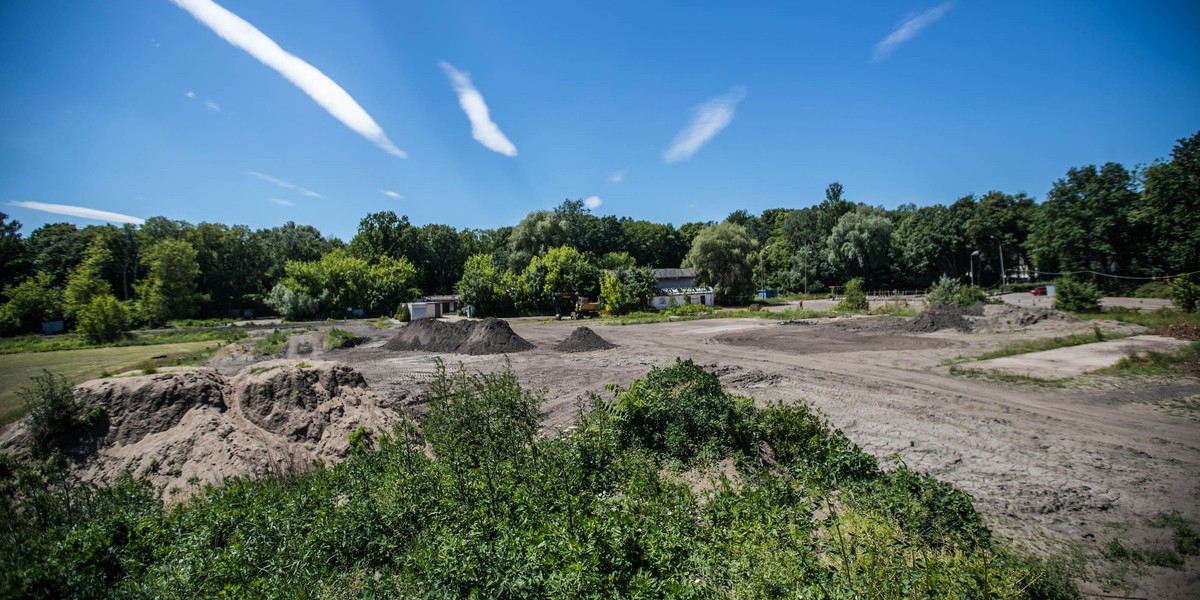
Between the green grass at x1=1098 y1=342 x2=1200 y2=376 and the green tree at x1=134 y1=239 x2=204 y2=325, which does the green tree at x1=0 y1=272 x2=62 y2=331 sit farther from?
the green grass at x1=1098 y1=342 x2=1200 y2=376

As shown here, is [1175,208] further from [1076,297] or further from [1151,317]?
[1151,317]

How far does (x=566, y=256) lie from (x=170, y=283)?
47292 millimetres

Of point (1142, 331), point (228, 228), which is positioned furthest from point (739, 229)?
point (228, 228)

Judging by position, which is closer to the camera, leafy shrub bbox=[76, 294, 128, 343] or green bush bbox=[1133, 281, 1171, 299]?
leafy shrub bbox=[76, 294, 128, 343]

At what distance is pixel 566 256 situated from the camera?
5778 centimetres

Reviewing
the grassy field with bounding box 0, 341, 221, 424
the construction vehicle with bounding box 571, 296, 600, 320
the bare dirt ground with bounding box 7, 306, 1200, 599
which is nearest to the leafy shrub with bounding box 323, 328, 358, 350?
the grassy field with bounding box 0, 341, 221, 424

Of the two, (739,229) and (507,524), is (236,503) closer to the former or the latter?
(507,524)

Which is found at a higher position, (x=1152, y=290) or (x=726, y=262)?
(x=726, y=262)

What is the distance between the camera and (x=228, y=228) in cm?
7438

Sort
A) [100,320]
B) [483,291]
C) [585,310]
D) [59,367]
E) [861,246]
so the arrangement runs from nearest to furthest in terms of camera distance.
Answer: [59,367]
[100,320]
[585,310]
[483,291]
[861,246]

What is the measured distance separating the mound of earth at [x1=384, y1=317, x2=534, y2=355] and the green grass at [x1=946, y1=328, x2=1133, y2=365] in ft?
75.9

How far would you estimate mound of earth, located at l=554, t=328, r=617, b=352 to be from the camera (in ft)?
89.5

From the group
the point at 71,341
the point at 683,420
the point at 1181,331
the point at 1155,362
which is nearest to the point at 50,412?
the point at 683,420

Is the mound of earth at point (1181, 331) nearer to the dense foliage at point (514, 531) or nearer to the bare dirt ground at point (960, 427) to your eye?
the bare dirt ground at point (960, 427)
